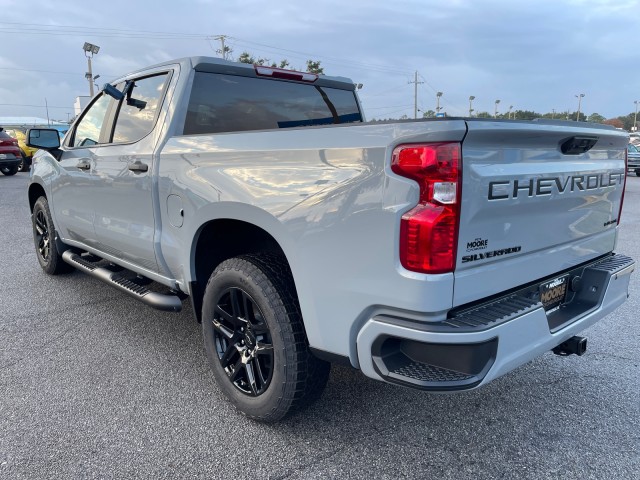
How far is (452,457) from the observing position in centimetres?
250

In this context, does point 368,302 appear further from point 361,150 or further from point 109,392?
point 109,392

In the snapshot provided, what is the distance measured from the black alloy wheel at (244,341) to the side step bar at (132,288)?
470 mm

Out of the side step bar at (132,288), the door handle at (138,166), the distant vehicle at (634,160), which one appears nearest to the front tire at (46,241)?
the side step bar at (132,288)

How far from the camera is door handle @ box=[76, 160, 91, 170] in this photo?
13.3 feet

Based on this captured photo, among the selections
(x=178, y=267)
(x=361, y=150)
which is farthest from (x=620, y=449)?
(x=178, y=267)

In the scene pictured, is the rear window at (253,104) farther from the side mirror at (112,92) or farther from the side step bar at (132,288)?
the side step bar at (132,288)

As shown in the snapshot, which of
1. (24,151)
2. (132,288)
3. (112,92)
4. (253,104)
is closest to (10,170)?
(24,151)

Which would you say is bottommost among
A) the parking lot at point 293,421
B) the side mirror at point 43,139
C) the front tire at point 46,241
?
the parking lot at point 293,421

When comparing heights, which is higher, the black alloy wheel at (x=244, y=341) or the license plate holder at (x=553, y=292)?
the license plate holder at (x=553, y=292)

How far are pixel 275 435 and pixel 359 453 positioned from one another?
17.9 inches

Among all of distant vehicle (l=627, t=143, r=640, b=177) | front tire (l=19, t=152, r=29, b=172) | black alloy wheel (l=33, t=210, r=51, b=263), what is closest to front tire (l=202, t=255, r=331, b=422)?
black alloy wheel (l=33, t=210, r=51, b=263)

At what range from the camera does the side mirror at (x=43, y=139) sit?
4496 millimetres

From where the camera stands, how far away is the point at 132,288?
11.7 feet

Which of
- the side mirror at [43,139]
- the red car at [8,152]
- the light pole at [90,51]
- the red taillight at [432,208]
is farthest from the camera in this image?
the light pole at [90,51]
